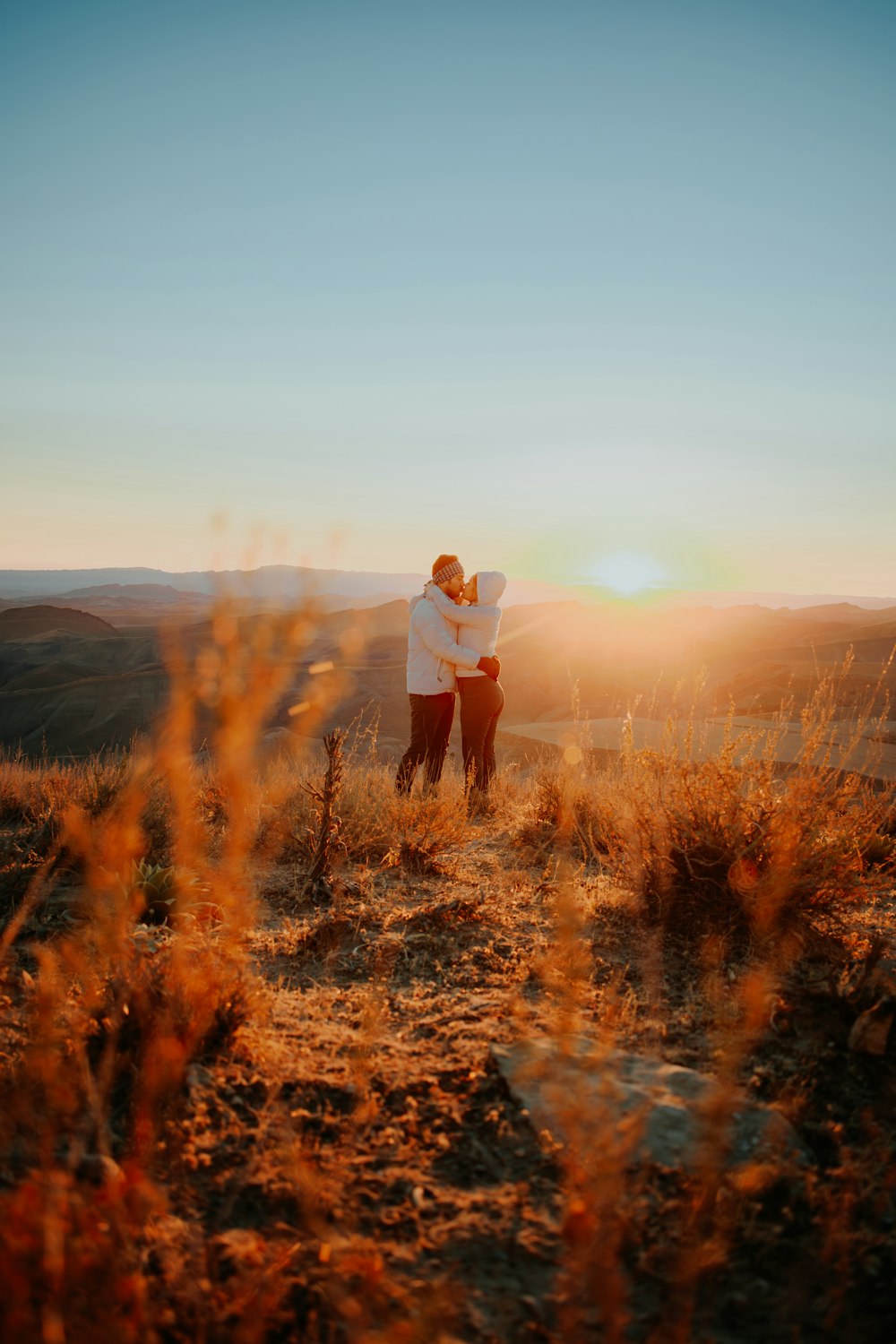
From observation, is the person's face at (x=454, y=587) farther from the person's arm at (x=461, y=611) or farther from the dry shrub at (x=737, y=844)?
the dry shrub at (x=737, y=844)

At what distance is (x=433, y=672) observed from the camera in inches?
228

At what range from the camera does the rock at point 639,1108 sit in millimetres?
1795

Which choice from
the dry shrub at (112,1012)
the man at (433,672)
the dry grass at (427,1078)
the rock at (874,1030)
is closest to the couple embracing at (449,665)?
the man at (433,672)

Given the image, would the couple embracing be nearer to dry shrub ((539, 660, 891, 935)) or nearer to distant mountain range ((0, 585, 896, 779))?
dry shrub ((539, 660, 891, 935))

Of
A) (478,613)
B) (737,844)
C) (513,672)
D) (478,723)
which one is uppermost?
(478,613)

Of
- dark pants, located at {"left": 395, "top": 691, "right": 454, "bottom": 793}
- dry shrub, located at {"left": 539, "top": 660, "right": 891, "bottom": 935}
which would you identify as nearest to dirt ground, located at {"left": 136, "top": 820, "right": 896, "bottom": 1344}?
dry shrub, located at {"left": 539, "top": 660, "right": 891, "bottom": 935}

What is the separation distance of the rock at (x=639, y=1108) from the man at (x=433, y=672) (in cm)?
353

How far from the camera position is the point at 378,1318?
140 centimetres

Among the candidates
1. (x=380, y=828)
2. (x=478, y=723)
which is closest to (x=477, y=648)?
(x=478, y=723)

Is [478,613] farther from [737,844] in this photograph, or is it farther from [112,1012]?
[112,1012]

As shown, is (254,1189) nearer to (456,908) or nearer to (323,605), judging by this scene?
(456,908)

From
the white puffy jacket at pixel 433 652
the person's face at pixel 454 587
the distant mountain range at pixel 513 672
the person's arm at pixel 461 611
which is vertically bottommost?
the distant mountain range at pixel 513 672

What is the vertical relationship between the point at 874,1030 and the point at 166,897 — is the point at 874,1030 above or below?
above

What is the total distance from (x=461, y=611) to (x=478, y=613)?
15 centimetres
